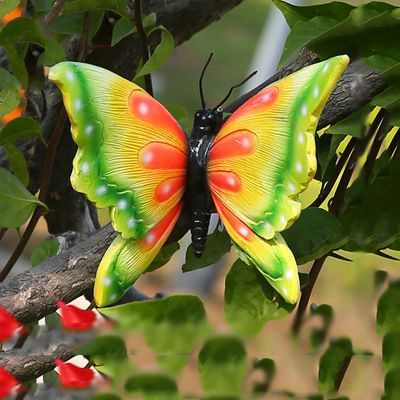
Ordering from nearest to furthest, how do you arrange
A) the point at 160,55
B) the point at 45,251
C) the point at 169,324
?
the point at 169,324 → the point at 160,55 → the point at 45,251

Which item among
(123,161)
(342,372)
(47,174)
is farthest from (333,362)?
(47,174)

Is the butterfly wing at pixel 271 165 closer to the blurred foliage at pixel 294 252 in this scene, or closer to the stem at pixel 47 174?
the blurred foliage at pixel 294 252

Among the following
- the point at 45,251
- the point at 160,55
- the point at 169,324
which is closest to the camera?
the point at 169,324

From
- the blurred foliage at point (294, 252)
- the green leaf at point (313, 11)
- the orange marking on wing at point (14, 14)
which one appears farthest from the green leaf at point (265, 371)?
the orange marking on wing at point (14, 14)

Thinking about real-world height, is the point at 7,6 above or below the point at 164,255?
above

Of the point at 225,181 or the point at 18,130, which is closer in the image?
the point at 225,181

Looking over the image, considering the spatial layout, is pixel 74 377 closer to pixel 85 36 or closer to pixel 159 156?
pixel 159 156

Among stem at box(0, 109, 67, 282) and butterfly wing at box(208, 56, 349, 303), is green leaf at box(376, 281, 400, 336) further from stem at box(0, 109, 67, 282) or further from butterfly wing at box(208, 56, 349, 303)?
stem at box(0, 109, 67, 282)
